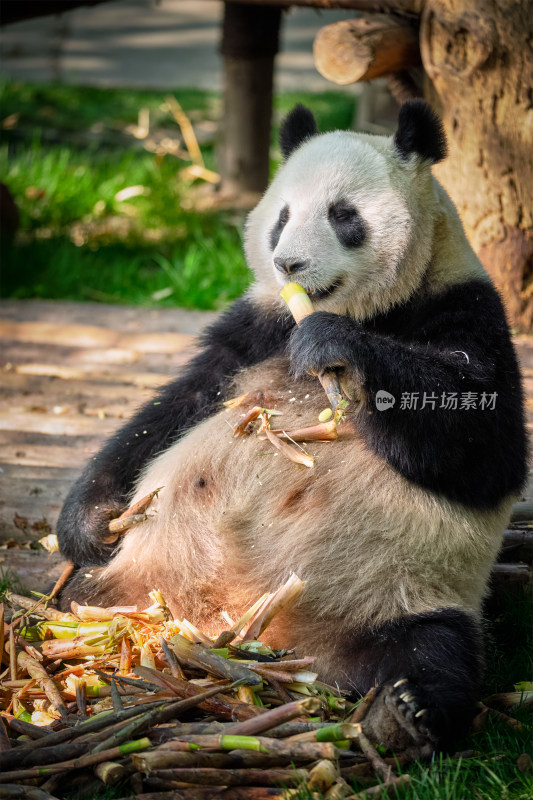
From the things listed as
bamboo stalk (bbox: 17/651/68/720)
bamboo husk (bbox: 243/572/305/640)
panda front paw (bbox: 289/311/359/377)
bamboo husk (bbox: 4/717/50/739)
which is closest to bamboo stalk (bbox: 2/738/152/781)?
bamboo husk (bbox: 4/717/50/739)

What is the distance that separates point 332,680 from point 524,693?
2.14ft

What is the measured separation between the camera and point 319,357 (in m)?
2.67

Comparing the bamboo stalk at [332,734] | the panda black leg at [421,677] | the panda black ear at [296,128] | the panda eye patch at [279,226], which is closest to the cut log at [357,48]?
the panda black ear at [296,128]

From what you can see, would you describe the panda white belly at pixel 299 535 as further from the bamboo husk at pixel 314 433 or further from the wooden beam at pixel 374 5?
the wooden beam at pixel 374 5

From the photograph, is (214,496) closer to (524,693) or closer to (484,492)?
(484,492)

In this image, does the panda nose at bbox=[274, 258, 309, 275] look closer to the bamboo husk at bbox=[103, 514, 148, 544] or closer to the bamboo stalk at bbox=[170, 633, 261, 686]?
the bamboo husk at bbox=[103, 514, 148, 544]

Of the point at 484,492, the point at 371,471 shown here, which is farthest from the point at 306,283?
the point at 484,492

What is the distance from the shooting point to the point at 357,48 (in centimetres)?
466

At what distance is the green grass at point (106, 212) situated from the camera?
270 inches

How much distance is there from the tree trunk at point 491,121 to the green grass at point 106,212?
2037 mm

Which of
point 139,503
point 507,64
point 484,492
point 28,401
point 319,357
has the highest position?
point 507,64

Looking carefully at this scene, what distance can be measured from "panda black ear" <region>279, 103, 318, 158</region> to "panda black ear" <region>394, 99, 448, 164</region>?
427mm

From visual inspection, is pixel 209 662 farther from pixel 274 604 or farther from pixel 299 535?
pixel 299 535

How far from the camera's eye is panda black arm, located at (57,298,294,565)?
10.8 ft
